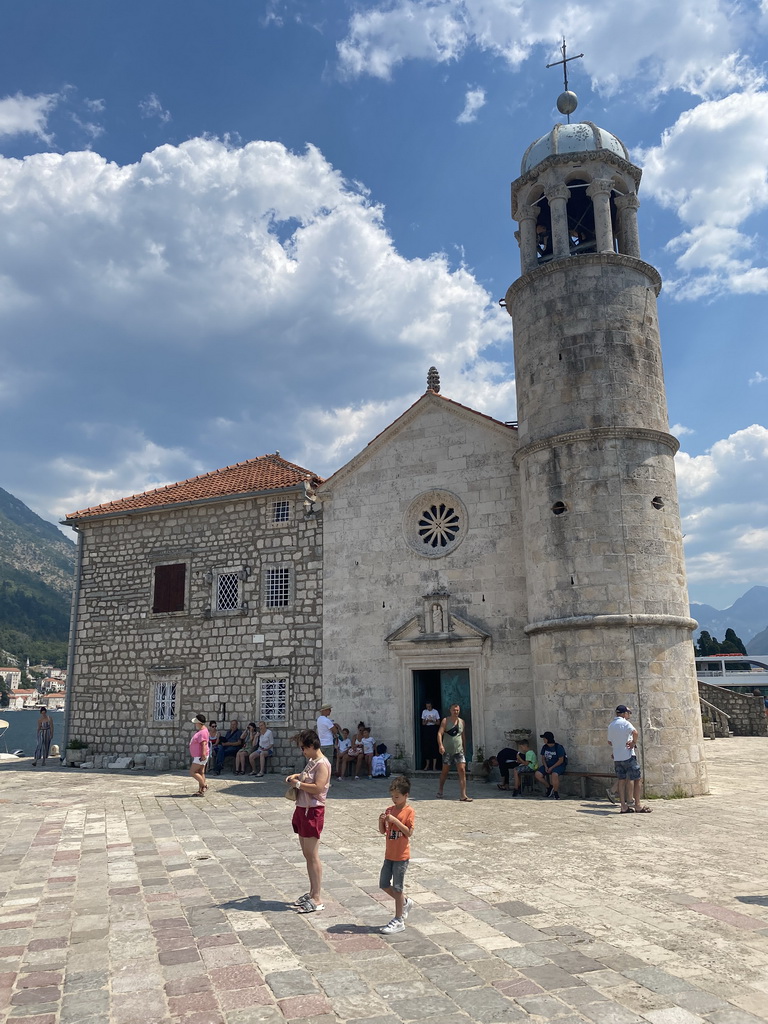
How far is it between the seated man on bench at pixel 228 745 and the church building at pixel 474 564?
50 centimetres

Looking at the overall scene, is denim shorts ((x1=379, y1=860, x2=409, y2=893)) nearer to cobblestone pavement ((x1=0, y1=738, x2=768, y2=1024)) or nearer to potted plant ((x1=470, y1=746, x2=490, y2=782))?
cobblestone pavement ((x1=0, y1=738, x2=768, y2=1024))

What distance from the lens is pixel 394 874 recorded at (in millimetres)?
6145

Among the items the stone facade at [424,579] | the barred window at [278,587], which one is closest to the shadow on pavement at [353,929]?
the stone facade at [424,579]

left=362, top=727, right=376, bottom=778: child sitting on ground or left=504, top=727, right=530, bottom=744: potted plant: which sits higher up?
left=504, top=727, right=530, bottom=744: potted plant

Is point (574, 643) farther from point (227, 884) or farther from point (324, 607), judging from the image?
point (227, 884)

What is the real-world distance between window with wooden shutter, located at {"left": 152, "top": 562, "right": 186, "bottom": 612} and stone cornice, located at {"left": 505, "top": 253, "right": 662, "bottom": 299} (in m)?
12.0

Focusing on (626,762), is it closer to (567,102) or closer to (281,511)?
(281,511)

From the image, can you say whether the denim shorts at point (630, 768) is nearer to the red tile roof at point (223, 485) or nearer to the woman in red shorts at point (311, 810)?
the woman in red shorts at point (311, 810)

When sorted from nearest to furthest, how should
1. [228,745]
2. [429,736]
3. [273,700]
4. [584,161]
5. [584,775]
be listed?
[584,775], [584,161], [429,736], [228,745], [273,700]

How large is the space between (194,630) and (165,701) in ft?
7.00

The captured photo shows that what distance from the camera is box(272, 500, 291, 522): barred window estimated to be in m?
19.7

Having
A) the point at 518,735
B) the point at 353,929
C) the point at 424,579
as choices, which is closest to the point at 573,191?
the point at 424,579

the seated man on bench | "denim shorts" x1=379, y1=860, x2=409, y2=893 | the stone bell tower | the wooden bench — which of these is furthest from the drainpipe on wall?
"denim shorts" x1=379, y1=860, x2=409, y2=893

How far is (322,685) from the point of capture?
18.2m
